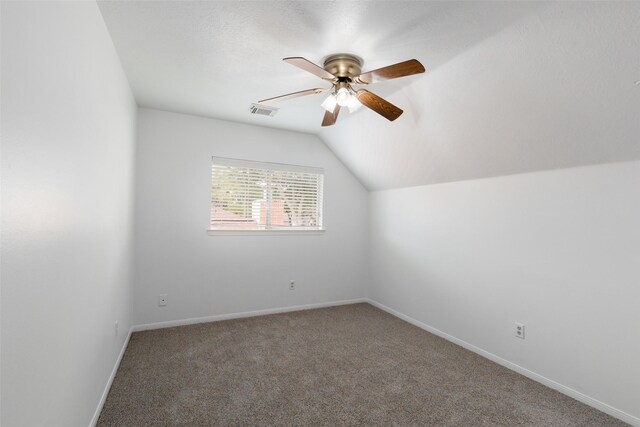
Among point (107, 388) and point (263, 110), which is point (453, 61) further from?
point (107, 388)

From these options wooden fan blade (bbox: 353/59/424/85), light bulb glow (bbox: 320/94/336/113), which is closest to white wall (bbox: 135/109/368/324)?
light bulb glow (bbox: 320/94/336/113)

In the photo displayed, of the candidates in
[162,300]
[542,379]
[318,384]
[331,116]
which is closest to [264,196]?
[162,300]

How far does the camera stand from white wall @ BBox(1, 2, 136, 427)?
985 mm

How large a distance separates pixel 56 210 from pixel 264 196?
2935 mm

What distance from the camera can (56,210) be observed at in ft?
4.39

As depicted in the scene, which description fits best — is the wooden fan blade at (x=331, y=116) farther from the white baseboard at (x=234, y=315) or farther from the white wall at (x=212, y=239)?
the white baseboard at (x=234, y=315)

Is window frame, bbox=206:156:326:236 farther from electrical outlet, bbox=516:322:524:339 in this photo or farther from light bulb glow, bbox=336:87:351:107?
electrical outlet, bbox=516:322:524:339

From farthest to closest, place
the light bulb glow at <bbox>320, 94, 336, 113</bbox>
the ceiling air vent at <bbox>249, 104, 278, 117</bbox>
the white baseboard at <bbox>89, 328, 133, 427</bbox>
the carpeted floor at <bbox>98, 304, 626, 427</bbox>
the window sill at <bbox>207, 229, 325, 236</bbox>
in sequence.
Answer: the window sill at <bbox>207, 229, 325, 236</bbox> → the ceiling air vent at <bbox>249, 104, 278, 117</bbox> → the light bulb glow at <bbox>320, 94, 336, 113</bbox> → the carpeted floor at <bbox>98, 304, 626, 427</bbox> → the white baseboard at <bbox>89, 328, 133, 427</bbox>

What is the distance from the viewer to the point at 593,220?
2344mm

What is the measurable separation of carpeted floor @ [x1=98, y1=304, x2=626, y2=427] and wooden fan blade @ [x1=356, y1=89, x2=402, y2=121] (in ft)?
6.59

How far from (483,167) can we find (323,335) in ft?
7.43

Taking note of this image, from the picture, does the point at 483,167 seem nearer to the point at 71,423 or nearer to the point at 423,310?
the point at 423,310

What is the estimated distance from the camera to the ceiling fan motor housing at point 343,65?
232 cm

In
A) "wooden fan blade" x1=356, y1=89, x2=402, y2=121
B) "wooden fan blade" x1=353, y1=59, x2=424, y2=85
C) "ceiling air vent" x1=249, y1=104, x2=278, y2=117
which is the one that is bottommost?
"wooden fan blade" x1=356, y1=89, x2=402, y2=121
